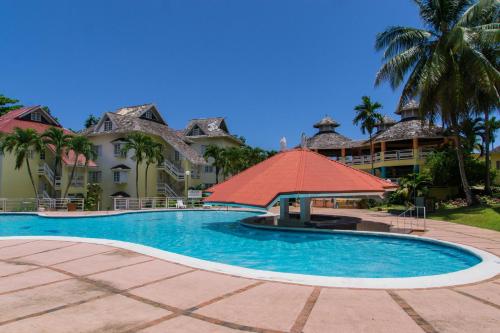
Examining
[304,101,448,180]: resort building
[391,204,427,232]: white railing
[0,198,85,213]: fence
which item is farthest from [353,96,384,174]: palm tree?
[0,198,85,213]: fence

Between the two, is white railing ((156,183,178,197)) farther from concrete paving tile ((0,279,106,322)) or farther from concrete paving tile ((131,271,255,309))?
concrete paving tile ((0,279,106,322))

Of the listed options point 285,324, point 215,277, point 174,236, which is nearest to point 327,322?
point 285,324

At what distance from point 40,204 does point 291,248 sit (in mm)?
24035

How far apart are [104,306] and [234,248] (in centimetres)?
826

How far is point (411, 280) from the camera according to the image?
625 centimetres

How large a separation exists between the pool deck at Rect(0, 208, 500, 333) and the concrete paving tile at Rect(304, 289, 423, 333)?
1 cm

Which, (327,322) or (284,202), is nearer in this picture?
(327,322)

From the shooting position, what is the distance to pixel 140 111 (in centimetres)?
4103

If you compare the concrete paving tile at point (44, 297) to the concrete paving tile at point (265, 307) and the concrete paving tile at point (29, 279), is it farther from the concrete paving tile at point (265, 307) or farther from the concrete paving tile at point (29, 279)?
the concrete paving tile at point (265, 307)

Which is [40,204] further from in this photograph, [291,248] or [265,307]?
[265,307]

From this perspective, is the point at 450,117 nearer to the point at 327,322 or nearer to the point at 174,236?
the point at 174,236

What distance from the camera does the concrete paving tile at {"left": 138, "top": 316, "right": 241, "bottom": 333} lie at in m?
3.86

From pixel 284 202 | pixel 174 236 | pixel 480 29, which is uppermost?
pixel 480 29

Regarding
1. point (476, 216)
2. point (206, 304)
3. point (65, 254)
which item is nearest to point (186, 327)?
point (206, 304)
